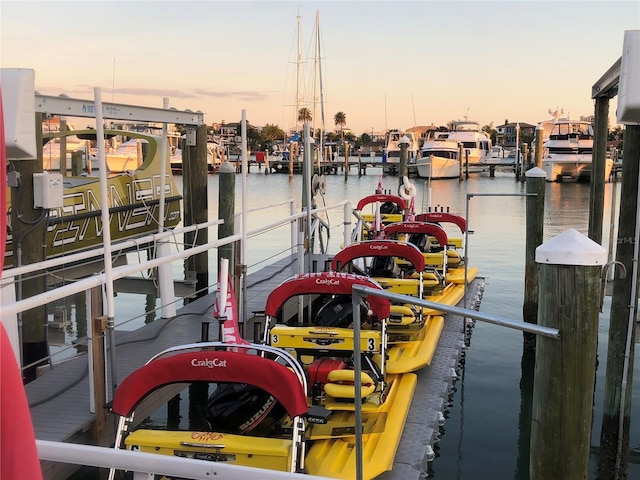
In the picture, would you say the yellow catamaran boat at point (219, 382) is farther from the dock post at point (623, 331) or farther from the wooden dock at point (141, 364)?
the dock post at point (623, 331)

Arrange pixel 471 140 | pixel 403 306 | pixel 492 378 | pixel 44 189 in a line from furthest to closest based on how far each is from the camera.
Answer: pixel 471 140 → pixel 492 378 → pixel 403 306 → pixel 44 189

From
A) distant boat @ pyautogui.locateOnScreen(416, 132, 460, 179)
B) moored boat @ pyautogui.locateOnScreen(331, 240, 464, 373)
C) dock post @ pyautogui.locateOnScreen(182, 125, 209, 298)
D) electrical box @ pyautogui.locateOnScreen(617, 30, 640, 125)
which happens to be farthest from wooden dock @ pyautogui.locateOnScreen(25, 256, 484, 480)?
distant boat @ pyautogui.locateOnScreen(416, 132, 460, 179)

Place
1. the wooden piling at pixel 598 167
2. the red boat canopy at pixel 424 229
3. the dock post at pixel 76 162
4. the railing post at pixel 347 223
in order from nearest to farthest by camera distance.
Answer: the wooden piling at pixel 598 167 < the red boat canopy at pixel 424 229 < the railing post at pixel 347 223 < the dock post at pixel 76 162

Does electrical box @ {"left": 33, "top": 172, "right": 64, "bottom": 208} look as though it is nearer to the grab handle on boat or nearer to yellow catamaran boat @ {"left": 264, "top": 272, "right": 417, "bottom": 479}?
yellow catamaran boat @ {"left": 264, "top": 272, "right": 417, "bottom": 479}

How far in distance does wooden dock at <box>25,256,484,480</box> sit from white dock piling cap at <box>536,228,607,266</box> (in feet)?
8.89

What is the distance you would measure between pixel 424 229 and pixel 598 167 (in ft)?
9.27

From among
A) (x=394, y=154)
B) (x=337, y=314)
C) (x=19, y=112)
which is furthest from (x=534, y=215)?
(x=394, y=154)

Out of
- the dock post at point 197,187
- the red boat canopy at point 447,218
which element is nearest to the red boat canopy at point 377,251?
the dock post at point 197,187

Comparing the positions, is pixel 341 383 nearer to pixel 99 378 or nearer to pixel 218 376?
pixel 218 376

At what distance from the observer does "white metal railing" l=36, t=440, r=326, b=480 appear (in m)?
2.22

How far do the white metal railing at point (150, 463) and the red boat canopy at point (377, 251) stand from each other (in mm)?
6469

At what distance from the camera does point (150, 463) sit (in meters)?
2.27

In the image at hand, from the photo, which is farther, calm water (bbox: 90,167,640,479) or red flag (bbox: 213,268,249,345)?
calm water (bbox: 90,167,640,479)

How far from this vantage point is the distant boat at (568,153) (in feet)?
177
